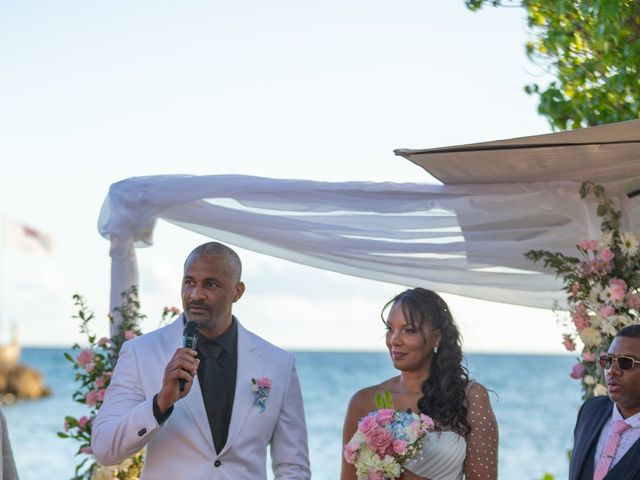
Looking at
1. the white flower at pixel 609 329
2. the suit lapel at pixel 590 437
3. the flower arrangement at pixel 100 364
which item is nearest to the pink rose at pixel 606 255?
the white flower at pixel 609 329

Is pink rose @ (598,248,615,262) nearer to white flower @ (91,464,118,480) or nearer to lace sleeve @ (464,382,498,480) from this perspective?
lace sleeve @ (464,382,498,480)

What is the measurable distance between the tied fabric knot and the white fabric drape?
66.3 inches

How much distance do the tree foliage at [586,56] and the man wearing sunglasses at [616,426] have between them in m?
2.57

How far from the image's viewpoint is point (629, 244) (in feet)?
20.8

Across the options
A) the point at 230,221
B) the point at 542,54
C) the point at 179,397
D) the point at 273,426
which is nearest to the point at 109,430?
the point at 179,397

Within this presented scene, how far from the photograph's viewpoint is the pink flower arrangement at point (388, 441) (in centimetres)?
462

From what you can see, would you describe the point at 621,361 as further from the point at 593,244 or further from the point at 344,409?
the point at 344,409

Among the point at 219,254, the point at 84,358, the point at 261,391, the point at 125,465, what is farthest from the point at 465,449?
the point at 84,358

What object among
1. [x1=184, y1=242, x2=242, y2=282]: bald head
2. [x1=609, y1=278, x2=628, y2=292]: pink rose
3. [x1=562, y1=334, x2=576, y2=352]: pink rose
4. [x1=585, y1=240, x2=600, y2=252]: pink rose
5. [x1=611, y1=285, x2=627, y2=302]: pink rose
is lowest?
[x1=562, y1=334, x2=576, y2=352]: pink rose

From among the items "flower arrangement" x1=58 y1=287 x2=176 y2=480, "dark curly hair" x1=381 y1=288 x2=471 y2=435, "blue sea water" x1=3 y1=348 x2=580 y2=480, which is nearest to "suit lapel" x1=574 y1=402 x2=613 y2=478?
"dark curly hair" x1=381 y1=288 x2=471 y2=435

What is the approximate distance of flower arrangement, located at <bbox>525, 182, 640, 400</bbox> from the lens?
20.8 ft

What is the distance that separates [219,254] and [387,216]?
5.43ft

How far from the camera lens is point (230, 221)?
6379 millimetres

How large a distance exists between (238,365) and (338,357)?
58076 millimetres
